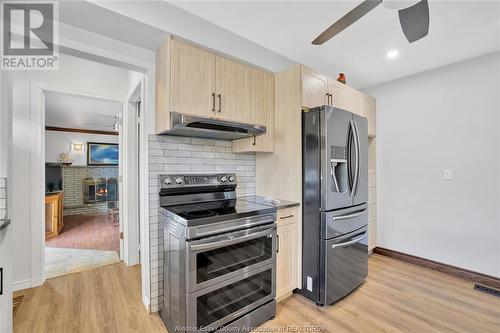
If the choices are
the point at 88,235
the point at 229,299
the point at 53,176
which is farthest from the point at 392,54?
the point at 53,176

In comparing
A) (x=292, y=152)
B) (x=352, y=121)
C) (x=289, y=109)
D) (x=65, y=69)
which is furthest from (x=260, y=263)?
(x=65, y=69)

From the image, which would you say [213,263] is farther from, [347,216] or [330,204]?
[347,216]

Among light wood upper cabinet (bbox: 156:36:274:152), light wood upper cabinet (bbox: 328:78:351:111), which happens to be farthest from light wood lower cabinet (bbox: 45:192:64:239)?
light wood upper cabinet (bbox: 328:78:351:111)

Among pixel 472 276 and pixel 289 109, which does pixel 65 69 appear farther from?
pixel 472 276

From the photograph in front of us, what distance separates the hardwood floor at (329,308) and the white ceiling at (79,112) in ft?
8.40

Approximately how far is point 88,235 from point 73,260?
1.39 meters

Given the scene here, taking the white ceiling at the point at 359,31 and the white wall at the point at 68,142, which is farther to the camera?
the white wall at the point at 68,142

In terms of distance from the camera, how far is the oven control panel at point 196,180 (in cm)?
199

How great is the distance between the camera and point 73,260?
122 inches

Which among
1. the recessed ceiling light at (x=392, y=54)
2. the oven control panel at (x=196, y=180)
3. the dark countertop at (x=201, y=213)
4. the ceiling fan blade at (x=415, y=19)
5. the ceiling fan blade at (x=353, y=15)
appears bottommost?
the dark countertop at (x=201, y=213)

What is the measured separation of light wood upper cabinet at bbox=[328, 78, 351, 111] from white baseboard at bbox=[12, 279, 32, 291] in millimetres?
3860

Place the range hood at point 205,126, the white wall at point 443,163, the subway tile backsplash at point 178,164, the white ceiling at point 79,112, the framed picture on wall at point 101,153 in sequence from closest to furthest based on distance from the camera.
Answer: the range hood at point 205,126
the subway tile backsplash at point 178,164
the white wall at point 443,163
the white ceiling at point 79,112
the framed picture on wall at point 101,153

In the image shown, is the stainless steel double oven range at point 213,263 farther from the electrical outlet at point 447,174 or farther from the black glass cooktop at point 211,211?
the electrical outlet at point 447,174

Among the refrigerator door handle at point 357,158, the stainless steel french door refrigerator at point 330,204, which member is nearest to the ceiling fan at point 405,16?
the stainless steel french door refrigerator at point 330,204
